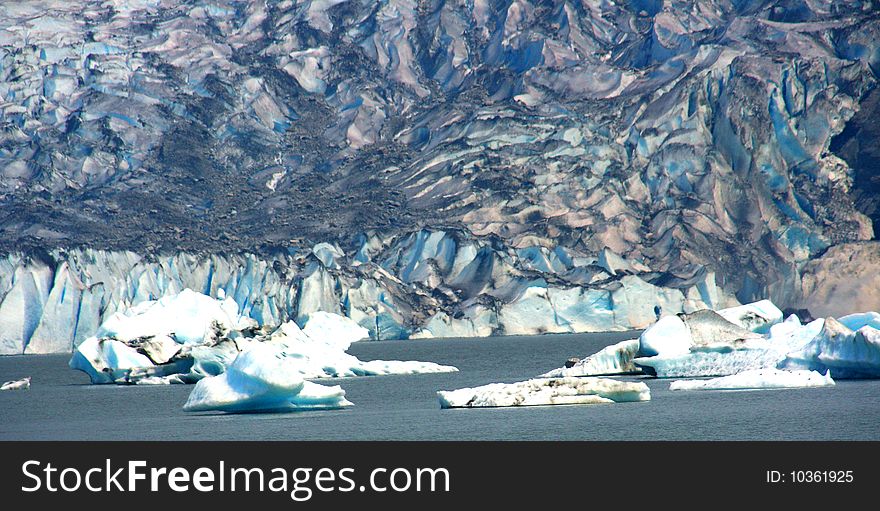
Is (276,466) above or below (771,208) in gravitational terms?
below

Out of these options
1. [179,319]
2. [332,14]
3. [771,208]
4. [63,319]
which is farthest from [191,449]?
[332,14]

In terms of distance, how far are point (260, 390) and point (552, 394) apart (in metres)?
8.36

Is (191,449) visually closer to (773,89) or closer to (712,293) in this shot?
(712,293)

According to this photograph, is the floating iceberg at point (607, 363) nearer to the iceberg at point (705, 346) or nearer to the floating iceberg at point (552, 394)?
the iceberg at point (705, 346)

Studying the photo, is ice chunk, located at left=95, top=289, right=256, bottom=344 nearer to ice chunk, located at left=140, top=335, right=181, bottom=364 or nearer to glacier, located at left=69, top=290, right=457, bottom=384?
glacier, located at left=69, top=290, right=457, bottom=384

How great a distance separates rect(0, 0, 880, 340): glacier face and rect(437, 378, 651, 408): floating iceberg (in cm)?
5422

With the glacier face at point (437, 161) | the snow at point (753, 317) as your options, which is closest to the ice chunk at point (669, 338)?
the snow at point (753, 317)

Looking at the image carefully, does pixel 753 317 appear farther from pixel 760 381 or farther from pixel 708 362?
pixel 760 381

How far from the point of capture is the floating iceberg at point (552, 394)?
37.6 meters

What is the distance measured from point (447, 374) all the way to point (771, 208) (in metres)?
77.5

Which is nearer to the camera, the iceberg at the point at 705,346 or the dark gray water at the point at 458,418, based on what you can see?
the dark gray water at the point at 458,418

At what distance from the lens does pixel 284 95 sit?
180250 mm

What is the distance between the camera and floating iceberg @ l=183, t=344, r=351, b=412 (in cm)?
3603

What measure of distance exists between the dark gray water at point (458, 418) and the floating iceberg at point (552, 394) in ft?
1.01
